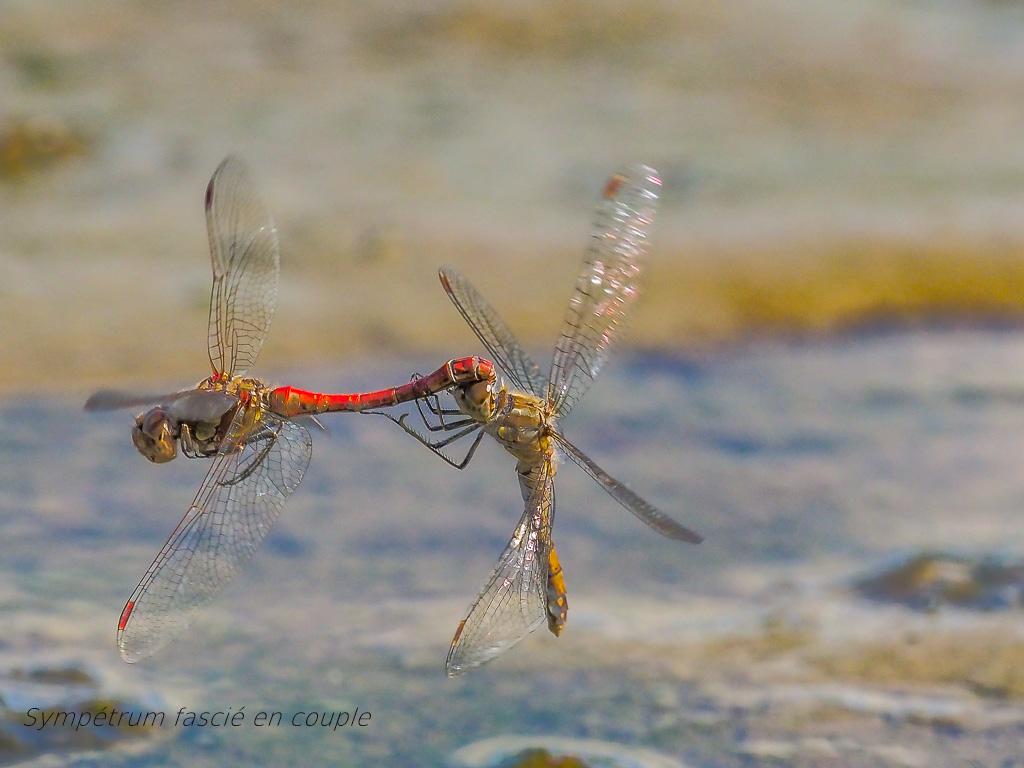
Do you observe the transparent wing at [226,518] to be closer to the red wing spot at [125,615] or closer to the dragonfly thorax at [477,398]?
the red wing spot at [125,615]

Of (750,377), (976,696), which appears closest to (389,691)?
(976,696)

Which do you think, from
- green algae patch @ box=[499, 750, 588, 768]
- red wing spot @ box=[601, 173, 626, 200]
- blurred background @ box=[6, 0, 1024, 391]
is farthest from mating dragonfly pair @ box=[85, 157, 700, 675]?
blurred background @ box=[6, 0, 1024, 391]

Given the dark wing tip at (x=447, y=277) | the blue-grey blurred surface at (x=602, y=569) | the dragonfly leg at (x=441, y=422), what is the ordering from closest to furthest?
the dark wing tip at (x=447, y=277) < the dragonfly leg at (x=441, y=422) < the blue-grey blurred surface at (x=602, y=569)

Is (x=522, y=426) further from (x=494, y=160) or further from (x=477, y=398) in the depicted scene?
(x=494, y=160)

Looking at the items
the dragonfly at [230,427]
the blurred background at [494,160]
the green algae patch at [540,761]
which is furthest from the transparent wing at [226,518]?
the blurred background at [494,160]

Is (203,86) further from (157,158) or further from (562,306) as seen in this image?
(562,306)

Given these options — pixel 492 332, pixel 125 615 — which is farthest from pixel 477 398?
pixel 125 615
